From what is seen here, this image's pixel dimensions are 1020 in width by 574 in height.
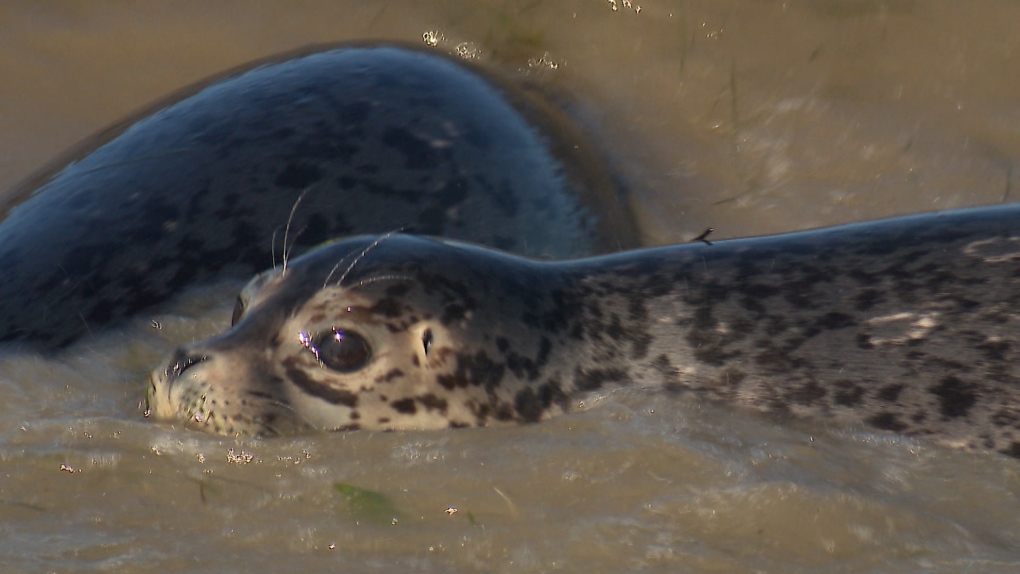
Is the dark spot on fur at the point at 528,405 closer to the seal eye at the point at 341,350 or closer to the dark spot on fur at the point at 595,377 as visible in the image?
the dark spot on fur at the point at 595,377

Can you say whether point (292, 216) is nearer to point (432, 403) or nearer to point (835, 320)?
point (432, 403)

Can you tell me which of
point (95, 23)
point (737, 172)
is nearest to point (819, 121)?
point (737, 172)

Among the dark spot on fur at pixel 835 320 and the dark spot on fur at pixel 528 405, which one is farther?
the dark spot on fur at pixel 835 320

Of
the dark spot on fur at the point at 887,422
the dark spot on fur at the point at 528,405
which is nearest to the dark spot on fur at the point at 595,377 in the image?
the dark spot on fur at the point at 528,405

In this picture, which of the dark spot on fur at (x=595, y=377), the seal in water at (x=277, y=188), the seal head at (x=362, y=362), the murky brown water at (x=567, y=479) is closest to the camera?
the murky brown water at (x=567, y=479)

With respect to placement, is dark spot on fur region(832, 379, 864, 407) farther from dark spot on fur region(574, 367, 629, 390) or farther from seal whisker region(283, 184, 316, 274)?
seal whisker region(283, 184, 316, 274)

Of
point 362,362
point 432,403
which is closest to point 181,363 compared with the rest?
point 362,362

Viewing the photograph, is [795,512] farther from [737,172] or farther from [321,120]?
[737,172]
